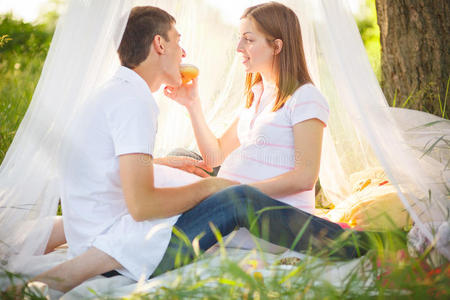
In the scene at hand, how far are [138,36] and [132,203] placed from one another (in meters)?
0.76

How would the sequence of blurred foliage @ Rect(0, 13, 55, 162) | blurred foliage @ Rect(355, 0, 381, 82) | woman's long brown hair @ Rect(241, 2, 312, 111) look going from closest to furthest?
1. woman's long brown hair @ Rect(241, 2, 312, 111)
2. blurred foliage @ Rect(0, 13, 55, 162)
3. blurred foliage @ Rect(355, 0, 381, 82)

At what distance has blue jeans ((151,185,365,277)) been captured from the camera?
217cm

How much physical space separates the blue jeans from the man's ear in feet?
2.31

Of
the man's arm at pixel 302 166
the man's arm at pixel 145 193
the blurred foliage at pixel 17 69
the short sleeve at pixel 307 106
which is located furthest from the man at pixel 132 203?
the blurred foliage at pixel 17 69

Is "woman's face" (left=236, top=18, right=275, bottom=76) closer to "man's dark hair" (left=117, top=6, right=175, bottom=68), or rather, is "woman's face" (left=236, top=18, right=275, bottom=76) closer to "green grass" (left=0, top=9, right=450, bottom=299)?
"man's dark hair" (left=117, top=6, right=175, bottom=68)

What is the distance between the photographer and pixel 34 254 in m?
2.25

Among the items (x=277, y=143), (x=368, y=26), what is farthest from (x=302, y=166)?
(x=368, y=26)

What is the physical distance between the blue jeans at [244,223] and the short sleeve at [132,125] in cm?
36

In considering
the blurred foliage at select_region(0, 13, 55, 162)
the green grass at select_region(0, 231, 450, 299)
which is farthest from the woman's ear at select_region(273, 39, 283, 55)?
the blurred foliage at select_region(0, 13, 55, 162)

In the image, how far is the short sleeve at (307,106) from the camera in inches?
101

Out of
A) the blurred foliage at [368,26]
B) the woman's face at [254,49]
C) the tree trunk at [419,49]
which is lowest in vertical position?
the woman's face at [254,49]

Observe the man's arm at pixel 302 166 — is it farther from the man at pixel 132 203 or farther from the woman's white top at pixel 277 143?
the man at pixel 132 203

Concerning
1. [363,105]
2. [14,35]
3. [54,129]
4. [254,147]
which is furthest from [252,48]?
[14,35]

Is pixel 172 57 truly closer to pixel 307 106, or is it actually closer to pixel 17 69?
pixel 307 106
